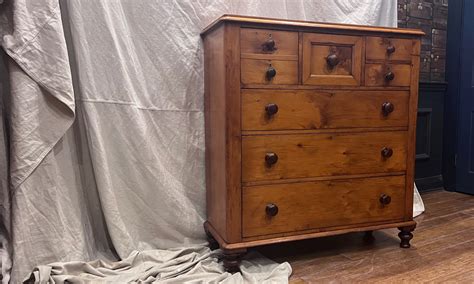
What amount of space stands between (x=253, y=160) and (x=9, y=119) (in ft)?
3.21

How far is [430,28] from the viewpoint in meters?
2.93

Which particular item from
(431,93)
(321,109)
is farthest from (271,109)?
(431,93)

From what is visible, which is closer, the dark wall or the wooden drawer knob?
the wooden drawer knob

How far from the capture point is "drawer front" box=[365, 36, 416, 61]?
1.74 meters

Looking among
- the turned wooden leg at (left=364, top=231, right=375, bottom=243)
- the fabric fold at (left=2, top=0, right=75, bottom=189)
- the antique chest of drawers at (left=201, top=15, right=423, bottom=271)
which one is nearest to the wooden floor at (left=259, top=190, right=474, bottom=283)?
the turned wooden leg at (left=364, top=231, right=375, bottom=243)

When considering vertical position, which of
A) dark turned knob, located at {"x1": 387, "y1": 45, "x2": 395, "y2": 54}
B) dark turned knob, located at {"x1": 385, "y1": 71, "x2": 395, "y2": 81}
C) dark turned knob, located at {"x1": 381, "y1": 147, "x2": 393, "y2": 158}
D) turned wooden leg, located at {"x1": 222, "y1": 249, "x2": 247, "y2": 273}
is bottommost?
turned wooden leg, located at {"x1": 222, "y1": 249, "x2": 247, "y2": 273}

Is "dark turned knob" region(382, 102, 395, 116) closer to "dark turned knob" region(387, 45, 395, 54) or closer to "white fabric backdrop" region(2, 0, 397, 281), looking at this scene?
"dark turned knob" region(387, 45, 395, 54)

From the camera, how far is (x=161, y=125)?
6.10 feet

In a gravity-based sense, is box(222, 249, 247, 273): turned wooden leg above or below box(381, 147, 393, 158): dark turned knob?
below

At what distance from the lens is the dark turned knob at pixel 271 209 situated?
5.26 ft

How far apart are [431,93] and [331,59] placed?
1678 mm

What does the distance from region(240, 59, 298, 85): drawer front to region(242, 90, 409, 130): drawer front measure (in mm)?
42

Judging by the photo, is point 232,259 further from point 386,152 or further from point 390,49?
point 390,49

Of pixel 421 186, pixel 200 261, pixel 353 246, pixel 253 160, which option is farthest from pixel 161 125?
pixel 421 186
